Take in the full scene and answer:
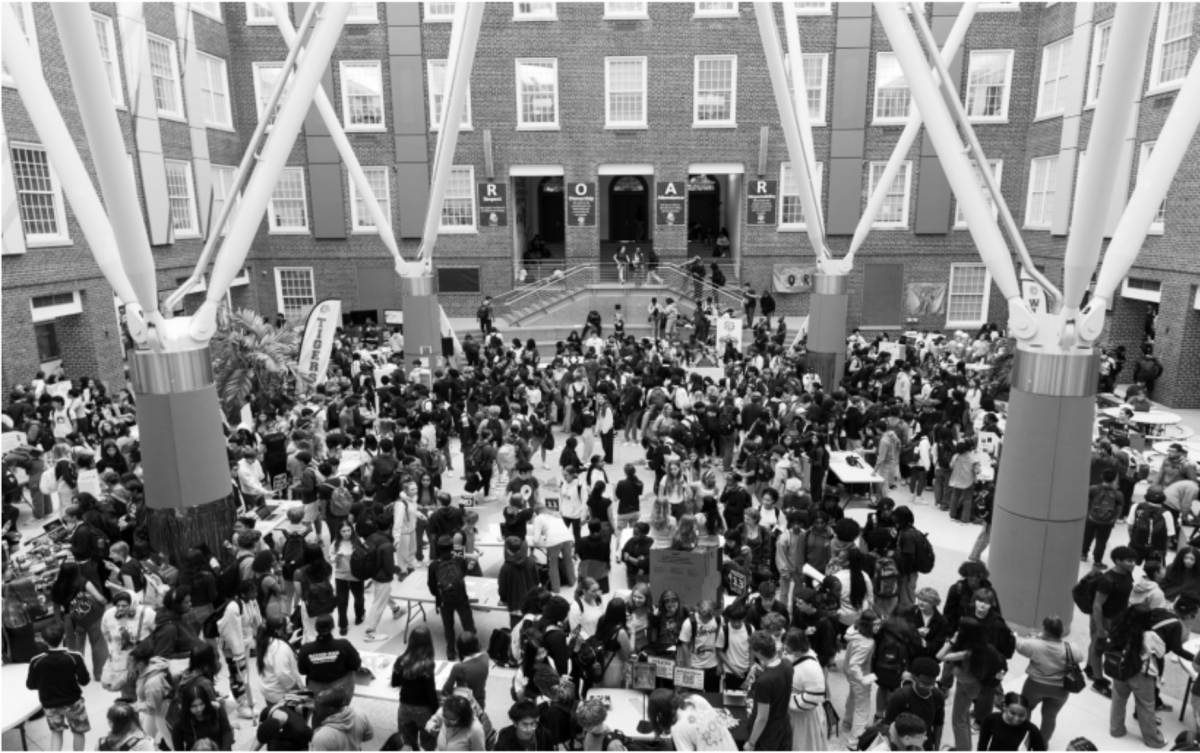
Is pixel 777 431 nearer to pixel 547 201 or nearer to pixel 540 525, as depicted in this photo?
pixel 540 525

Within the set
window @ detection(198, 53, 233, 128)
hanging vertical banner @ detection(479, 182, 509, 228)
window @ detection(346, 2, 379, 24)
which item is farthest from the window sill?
hanging vertical banner @ detection(479, 182, 509, 228)

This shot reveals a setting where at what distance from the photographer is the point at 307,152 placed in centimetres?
3058

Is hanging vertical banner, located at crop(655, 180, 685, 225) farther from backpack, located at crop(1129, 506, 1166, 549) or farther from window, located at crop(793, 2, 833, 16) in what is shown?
backpack, located at crop(1129, 506, 1166, 549)

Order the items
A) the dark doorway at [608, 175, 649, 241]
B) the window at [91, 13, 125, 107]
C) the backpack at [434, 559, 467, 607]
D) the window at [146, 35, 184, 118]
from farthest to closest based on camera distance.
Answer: the dark doorway at [608, 175, 649, 241] < the window at [146, 35, 184, 118] < the window at [91, 13, 125, 107] < the backpack at [434, 559, 467, 607]

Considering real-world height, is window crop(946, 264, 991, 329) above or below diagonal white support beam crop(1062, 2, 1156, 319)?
below

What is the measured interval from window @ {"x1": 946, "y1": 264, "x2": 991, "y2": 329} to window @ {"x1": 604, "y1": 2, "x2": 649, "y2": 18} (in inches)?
589

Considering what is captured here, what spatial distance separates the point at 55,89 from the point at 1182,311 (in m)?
29.3

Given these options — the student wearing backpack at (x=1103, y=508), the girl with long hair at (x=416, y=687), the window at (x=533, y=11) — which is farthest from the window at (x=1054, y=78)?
the girl with long hair at (x=416, y=687)

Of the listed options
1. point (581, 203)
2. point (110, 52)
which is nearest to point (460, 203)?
point (581, 203)

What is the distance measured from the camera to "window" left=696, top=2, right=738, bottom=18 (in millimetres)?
29125

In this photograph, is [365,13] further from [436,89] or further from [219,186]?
[219,186]

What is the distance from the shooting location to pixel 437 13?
29.5 m

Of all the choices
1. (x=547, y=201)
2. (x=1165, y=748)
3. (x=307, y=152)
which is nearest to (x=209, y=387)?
(x=1165, y=748)

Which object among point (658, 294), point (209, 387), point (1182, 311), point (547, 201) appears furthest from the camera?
point (547, 201)
